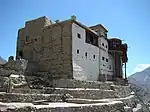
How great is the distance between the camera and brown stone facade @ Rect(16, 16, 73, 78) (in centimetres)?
2292

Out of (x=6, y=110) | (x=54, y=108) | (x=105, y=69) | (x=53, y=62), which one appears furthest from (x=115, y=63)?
(x=6, y=110)

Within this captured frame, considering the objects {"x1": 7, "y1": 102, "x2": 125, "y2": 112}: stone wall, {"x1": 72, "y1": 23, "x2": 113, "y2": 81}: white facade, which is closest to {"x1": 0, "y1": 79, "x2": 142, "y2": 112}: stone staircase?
{"x1": 7, "y1": 102, "x2": 125, "y2": 112}: stone wall

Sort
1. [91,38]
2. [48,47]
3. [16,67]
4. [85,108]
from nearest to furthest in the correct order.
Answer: [85,108], [16,67], [48,47], [91,38]

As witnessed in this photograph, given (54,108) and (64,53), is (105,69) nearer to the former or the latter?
(64,53)

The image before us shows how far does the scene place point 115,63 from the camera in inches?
1334

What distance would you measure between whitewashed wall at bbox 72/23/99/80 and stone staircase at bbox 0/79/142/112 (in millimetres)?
2526

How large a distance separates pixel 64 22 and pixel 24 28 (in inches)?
337

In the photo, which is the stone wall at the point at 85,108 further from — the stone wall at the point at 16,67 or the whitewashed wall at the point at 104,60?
the whitewashed wall at the point at 104,60

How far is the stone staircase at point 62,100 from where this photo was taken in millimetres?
9242

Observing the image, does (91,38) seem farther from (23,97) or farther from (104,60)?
(23,97)

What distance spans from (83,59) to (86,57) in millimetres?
911

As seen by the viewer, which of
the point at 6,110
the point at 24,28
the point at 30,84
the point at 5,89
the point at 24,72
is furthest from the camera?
the point at 24,28

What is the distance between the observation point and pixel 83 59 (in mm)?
24625

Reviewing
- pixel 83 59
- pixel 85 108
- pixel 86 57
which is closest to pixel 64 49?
pixel 83 59
